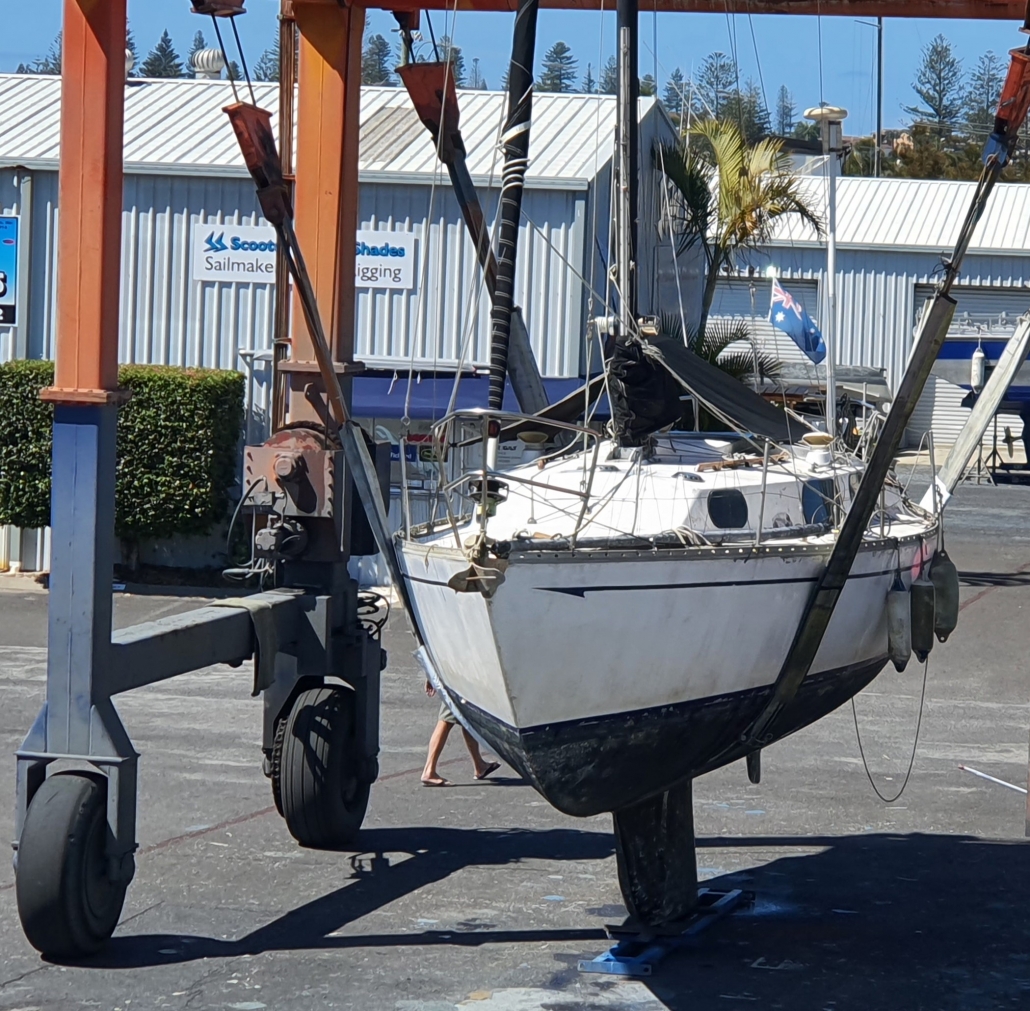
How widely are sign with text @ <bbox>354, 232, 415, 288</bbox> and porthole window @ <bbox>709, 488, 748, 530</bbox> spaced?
12.3 meters

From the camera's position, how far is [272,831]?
9.67 m

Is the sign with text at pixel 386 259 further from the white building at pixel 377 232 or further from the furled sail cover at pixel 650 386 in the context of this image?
the furled sail cover at pixel 650 386

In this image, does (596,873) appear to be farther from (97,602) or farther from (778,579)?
(97,602)

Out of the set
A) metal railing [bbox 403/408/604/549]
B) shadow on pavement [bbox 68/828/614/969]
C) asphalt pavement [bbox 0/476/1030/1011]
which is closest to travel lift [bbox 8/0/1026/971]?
shadow on pavement [bbox 68/828/614/969]

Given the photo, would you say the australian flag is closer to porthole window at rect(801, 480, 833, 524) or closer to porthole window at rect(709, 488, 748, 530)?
porthole window at rect(801, 480, 833, 524)

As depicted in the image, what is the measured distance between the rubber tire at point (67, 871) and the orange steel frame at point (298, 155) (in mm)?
1879

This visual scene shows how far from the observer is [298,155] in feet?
32.4

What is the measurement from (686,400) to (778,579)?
1939 mm

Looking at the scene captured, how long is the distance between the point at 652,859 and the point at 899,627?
1745 mm

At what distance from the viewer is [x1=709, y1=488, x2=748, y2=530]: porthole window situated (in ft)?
24.3

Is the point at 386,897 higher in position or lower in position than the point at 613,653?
lower

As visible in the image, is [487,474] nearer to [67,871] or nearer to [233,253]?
[67,871]

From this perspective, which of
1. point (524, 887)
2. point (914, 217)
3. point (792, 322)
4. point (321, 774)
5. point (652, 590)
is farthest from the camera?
point (914, 217)

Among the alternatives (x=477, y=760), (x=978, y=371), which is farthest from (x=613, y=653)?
(x=978, y=371)
